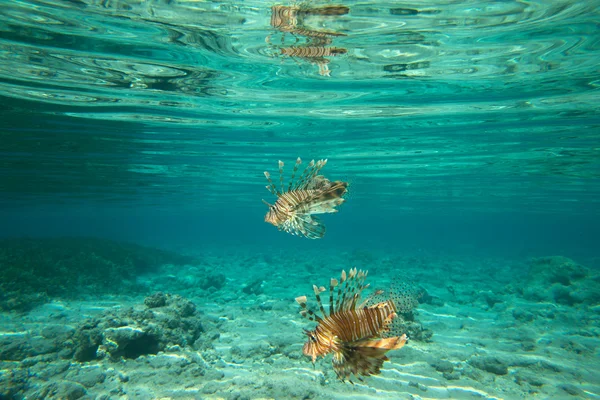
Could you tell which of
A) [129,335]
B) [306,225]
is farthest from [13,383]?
[306,225]

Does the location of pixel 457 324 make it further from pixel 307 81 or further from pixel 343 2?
pixel 343 2

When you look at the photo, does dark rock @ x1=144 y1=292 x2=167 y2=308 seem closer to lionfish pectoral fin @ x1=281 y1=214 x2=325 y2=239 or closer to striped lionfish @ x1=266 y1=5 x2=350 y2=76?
lionfish pectoral fin @ x1=281 y1=214 x2=325 y2=239

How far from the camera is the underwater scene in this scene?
21.2 feet

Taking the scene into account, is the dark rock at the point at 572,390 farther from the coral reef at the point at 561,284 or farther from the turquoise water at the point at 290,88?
the coral reef at the point at 561,284

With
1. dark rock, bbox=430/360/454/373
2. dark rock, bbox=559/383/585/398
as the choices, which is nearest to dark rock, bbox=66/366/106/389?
dark rock, bbox=430/360/454/373

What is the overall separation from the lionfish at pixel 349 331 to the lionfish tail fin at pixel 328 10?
5890 mm

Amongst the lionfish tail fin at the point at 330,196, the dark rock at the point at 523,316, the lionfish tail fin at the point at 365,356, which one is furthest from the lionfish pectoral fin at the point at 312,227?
the dark rock at the point at 523,316

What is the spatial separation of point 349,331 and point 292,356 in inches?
246

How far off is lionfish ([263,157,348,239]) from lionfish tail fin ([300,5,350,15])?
4.46 m

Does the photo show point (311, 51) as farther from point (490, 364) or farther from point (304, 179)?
point (490, 364)

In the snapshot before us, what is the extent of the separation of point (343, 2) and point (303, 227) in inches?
202

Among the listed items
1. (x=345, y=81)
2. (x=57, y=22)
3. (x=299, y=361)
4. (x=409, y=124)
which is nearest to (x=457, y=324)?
(x=299, y=361)

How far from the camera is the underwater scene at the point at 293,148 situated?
255 inches

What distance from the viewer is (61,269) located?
16.7 meters
